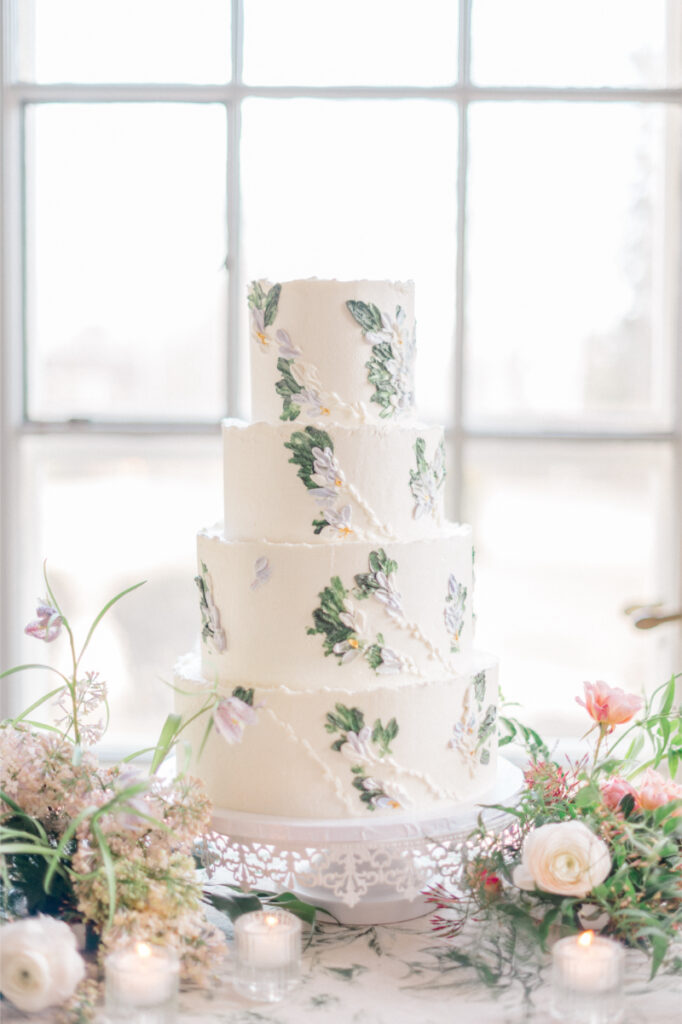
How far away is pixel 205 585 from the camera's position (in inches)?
57.6

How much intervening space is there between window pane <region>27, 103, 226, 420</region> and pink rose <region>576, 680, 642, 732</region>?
101cm

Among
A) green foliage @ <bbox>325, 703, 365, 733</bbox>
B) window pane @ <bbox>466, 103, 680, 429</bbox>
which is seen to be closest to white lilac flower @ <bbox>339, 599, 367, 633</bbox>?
green foliage @ <bbox>325, 703, 365, 733</bbox>

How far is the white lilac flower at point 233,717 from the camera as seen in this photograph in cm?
127

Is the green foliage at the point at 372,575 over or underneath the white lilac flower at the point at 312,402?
underneath

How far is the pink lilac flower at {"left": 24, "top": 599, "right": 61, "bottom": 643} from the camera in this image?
133 centimetres

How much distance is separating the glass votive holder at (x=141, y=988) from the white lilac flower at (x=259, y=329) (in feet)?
→ 2.57

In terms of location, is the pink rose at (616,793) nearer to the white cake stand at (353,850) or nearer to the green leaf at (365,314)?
the white cake stand at (353,850)

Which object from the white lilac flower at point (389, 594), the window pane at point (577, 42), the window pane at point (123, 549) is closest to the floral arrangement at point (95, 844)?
the white lilac flower at point (389, 594)

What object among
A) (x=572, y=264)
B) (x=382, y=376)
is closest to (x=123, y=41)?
(x=572, y=264)

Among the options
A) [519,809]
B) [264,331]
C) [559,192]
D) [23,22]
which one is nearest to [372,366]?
[264,331]

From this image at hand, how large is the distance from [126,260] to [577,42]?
39.7 inches

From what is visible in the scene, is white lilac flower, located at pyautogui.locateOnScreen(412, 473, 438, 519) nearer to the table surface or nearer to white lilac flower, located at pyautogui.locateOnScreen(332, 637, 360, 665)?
white lilac flower, located at pyautogui.locateOnScreen(332, 637, 360, 665)

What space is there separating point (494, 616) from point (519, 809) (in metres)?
0.76

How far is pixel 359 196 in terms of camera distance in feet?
6.99
